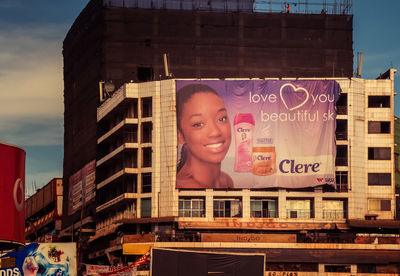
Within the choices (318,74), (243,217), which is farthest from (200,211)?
(318,74)

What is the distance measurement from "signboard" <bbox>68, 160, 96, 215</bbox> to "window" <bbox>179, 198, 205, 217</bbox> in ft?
77.4

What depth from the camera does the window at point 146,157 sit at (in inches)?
5709

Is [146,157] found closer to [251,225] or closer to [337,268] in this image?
[251,225]

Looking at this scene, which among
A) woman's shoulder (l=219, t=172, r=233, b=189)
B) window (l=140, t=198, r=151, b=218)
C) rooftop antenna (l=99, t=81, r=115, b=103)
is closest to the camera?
woman's shoulder (l=219, t=172, r=233, b=189)

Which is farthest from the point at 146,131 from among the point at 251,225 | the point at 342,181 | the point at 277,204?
the point at 342,181

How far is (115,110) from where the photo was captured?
151m

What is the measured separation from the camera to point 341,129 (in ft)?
472

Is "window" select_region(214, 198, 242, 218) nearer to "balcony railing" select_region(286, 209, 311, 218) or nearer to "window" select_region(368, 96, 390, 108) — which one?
"balcony railing" select_region(286, 209, 311, 218)

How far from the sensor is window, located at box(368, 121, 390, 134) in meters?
144

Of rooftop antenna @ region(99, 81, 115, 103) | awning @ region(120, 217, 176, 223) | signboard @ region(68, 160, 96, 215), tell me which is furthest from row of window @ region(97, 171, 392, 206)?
rooftop antenna @ region(99, 81, 115, 103)

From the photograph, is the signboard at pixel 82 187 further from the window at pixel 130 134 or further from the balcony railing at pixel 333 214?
the balcony railing at pixel 333 214

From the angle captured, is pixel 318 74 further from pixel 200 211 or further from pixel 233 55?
pixel 200 211

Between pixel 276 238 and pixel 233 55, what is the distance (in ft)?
116

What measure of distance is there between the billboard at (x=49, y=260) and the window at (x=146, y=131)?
5141cm
